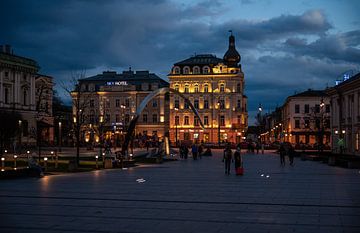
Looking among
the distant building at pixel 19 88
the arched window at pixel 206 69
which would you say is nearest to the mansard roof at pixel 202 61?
the arched window at pixel 206 69

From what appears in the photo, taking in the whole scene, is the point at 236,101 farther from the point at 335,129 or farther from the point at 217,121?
the point at 335,129

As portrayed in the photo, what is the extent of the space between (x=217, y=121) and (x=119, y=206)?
9831 cm

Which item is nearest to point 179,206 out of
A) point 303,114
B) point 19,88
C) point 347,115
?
point 347,115

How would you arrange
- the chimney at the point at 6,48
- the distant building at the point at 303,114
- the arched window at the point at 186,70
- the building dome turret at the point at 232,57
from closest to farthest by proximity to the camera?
the chimney at the point at 6,48, the distant building at the point at 303,114, the arched window at the point at 186,70, the building dome turret at the point at 232,57

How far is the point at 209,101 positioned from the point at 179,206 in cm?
9841

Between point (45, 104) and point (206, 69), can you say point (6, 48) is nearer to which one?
point (45, 104)

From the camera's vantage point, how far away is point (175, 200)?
1809 cm

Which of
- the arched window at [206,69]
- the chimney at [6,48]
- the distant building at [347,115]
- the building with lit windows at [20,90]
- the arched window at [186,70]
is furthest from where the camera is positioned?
the arched window at [186,70]

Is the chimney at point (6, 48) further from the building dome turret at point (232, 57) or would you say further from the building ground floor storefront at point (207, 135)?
the building dome turret at point (232, 57)

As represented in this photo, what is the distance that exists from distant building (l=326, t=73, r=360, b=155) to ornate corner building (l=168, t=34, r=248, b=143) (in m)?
42.1

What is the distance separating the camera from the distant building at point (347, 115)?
58.6 meters

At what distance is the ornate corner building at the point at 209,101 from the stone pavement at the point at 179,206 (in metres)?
88.7

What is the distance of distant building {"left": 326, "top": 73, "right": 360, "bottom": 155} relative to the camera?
58562mm

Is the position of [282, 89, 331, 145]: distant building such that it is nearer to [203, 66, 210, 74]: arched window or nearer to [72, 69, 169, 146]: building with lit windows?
[203, 66, 210, 74]: arched window
